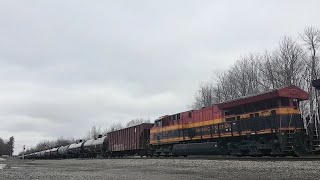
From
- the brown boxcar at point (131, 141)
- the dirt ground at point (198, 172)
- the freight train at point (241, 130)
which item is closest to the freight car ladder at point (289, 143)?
the freight train at point (241, 130)

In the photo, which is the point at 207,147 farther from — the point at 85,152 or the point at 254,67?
the point at 254,67

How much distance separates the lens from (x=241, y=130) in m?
21.8

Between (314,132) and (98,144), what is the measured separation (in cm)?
2905

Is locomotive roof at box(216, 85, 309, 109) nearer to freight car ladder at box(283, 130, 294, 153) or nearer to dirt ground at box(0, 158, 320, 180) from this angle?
freight car ladder at box(283, 130, 294, 153)

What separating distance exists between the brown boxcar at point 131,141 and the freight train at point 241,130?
40 cm

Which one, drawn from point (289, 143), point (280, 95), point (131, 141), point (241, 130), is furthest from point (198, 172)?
point (131, 141)

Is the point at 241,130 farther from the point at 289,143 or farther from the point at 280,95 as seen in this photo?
the point at 289,143

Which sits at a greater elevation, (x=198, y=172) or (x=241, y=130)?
(x=241, y=130)

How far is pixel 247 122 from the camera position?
21562 mm

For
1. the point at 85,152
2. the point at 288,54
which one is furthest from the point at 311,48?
the point at 85,152

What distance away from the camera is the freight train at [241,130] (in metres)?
19.4

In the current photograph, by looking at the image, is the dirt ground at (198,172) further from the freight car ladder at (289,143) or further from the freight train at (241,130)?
the freight train at (241,130)

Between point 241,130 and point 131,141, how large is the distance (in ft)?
51.8

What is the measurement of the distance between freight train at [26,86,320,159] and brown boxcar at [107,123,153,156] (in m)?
0.40
